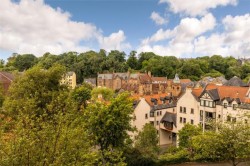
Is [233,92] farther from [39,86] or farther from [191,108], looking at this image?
[39,86]

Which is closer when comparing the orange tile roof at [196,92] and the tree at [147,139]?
the tree at [147,139]

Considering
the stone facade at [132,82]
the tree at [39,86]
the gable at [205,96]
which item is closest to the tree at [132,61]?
the stone facade at [132,82]

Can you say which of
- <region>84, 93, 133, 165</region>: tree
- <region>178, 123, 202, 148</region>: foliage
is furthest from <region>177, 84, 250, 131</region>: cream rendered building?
<region>84, 93, 133, 165</region>: tree

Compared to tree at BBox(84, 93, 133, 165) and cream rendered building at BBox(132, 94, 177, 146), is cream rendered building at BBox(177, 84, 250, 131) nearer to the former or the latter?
cream rendered building at BBox(132, 94, 177, 146)

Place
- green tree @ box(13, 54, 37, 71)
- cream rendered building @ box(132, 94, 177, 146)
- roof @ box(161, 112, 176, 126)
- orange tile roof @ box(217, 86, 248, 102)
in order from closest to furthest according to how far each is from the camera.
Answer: orange tile roof @ box(217, 86, 248, 102) → cream rendered building @ box(132, 94, 177, 146) → roof @ box(161, 112, 176, 126) → green tree @ box(13, 54, 37, 71)

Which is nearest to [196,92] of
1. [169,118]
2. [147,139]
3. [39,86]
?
[169,118]

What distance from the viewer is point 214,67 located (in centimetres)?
15312

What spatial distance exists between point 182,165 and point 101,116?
43.0ft

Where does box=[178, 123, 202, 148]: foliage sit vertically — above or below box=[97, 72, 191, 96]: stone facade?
below

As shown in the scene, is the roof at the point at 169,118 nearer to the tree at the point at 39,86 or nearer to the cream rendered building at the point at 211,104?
the cream rendered building at the point at 211,104

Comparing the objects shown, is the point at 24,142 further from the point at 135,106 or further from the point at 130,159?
the point at 135,106

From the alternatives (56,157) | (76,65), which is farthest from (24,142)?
(76,65)

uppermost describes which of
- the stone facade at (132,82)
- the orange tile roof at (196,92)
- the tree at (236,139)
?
the stone facade at (132,82)

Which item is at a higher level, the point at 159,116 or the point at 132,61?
the point at 132,61
